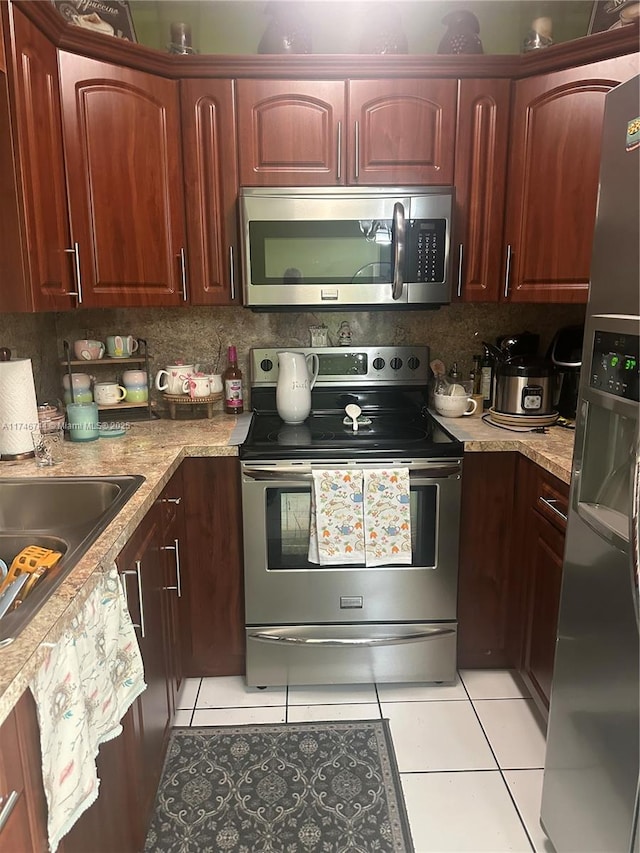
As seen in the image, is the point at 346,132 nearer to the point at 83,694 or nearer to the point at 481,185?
the point at 481,185

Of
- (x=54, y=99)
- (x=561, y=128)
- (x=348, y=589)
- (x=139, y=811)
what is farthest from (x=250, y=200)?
(x=139, y=811)

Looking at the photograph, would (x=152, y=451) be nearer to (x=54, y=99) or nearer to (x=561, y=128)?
(x=54, y=99)

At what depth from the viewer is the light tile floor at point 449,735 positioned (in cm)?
164

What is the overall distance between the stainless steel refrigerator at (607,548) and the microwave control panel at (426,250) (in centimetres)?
100

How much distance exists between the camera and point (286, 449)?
2.06m

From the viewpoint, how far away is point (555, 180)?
7.09 ft

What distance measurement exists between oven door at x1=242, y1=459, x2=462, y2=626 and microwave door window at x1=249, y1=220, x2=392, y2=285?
70cm

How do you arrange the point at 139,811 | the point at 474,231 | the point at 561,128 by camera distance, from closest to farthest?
the point at 139,811 → the point at 561,128 → the point at 474,231

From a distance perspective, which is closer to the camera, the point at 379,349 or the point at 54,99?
the point at 54,99

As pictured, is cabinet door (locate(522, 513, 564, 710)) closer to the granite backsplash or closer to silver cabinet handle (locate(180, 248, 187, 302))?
the granite backsplash

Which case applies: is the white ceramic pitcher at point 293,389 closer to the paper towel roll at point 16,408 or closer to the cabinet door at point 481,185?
the cabinet door at point 481,185

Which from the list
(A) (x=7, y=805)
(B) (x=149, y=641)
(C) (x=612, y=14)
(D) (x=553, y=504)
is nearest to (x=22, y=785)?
(A) (x=7, y=805)

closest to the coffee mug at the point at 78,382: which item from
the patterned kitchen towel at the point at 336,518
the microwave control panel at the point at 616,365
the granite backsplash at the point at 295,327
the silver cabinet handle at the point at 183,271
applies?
the granite backsplash at the point at 295,327

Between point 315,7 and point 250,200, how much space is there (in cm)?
86
